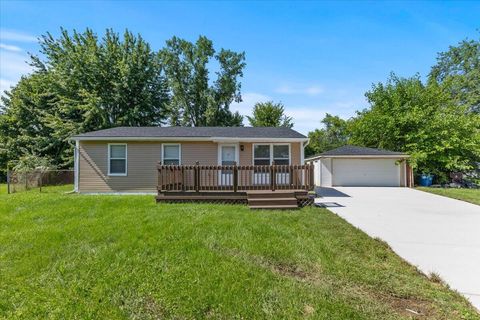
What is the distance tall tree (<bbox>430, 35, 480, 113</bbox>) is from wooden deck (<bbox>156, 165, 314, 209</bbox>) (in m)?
22.0

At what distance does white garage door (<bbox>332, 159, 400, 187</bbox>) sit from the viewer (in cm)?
1767

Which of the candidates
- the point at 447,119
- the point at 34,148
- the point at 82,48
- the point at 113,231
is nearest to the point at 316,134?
the point at 447,119

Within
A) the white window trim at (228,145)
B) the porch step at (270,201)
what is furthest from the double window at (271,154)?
the porch step at (270,201)

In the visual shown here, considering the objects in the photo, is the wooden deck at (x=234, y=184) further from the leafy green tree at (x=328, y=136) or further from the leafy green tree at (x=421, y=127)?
the leafy green tree at (x=328, y=136)

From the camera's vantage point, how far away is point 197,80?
30.1 m

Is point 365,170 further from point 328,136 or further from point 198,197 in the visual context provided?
point 328,136

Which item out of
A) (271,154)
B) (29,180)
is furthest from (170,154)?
(29,180)

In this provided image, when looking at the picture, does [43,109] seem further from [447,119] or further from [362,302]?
[447,119]

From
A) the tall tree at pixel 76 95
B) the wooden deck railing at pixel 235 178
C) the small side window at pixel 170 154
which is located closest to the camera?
the wooden deck railing at pixel 235 178

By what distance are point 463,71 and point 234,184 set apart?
120 feet

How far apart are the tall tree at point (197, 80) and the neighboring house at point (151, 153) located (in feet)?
58.4

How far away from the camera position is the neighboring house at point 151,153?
38.4ft

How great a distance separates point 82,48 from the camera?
22.6 meters

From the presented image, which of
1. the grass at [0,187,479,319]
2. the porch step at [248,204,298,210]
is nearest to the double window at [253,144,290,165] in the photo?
the porch step at [248,204,298,210]
